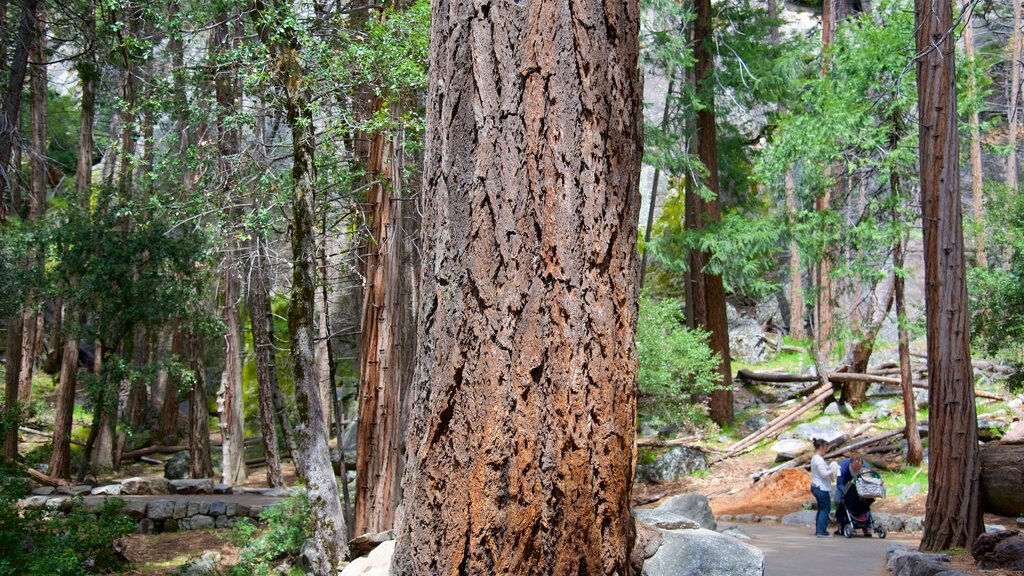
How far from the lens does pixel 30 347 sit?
23.8 metres

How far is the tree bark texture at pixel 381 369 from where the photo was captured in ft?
34.0

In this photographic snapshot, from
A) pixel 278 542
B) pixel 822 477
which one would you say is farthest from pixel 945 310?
pixel 278 542

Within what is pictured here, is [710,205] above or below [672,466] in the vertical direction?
above

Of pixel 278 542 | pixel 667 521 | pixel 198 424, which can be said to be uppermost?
pixel 667 521

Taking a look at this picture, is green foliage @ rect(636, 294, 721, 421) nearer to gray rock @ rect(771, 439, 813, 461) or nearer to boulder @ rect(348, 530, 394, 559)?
gray rock @ rect(771, 439, 813, 461)

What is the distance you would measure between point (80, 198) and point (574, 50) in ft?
62.2

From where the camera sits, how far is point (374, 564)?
3600 mm

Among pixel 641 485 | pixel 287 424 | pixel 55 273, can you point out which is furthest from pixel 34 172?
pixel 641 485

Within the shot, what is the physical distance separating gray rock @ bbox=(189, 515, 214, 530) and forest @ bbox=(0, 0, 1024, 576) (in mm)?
136

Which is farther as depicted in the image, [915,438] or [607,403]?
[915,438]

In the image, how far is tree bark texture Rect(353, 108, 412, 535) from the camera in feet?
34.0

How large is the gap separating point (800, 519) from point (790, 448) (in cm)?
450

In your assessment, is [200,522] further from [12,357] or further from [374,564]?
[374,564]

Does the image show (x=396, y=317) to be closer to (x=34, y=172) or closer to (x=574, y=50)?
(x=574, y=50)
